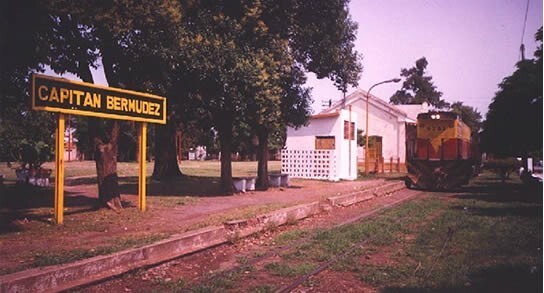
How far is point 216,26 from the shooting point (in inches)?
559

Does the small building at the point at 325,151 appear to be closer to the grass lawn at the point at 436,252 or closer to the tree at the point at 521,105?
the tree at the point at 521,105

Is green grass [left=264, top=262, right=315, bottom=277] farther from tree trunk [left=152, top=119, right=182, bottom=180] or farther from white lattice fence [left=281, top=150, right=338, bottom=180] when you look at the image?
white lattice fence [left=281, top=150, right=338, bottom=180]

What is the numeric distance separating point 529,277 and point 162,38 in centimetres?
1024

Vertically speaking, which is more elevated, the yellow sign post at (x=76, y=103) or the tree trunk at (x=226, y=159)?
the yellow sign post at (x=76, y=103)

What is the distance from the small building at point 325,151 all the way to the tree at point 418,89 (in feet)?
176

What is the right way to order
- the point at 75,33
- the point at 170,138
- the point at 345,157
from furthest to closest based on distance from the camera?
the point at 345,157 → the point at 170,138 → the point at 75,33

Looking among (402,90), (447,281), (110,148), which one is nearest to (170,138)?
(110,148)

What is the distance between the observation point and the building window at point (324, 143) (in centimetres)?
2931

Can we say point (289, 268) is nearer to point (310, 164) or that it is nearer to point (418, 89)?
point (310, 164)

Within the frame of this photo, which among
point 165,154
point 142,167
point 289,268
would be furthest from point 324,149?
point 289,268

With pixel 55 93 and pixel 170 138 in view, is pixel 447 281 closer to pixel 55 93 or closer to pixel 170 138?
pixel 55 93

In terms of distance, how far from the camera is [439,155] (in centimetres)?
2050

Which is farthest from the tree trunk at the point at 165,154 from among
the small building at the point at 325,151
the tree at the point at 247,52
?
the tree at the point at 247,52

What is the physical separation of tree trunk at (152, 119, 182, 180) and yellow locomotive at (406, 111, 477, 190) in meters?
14.7
